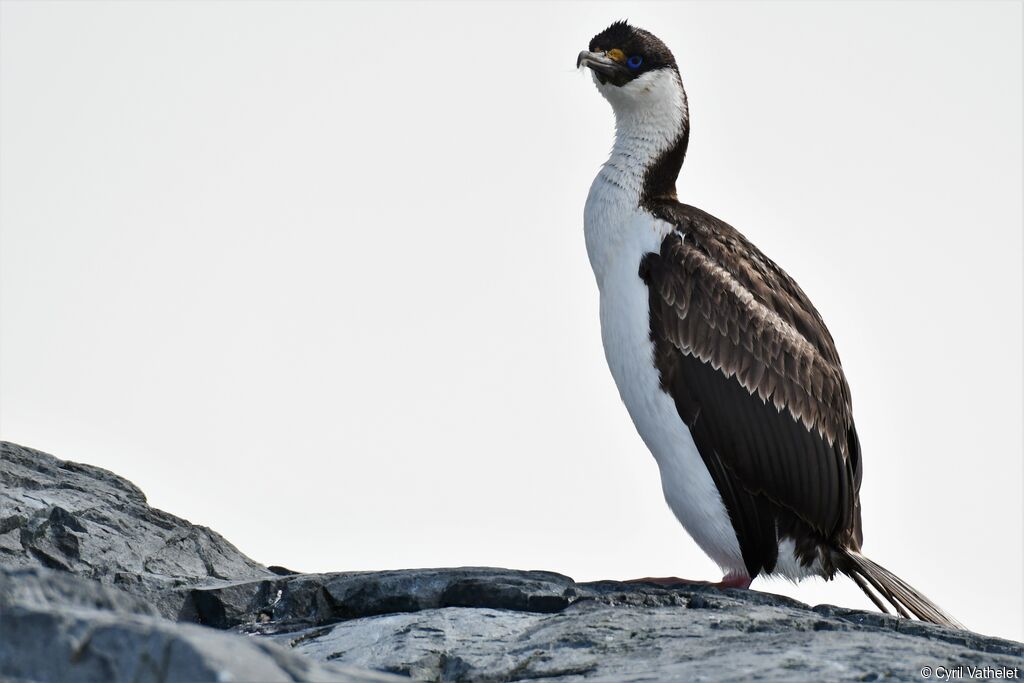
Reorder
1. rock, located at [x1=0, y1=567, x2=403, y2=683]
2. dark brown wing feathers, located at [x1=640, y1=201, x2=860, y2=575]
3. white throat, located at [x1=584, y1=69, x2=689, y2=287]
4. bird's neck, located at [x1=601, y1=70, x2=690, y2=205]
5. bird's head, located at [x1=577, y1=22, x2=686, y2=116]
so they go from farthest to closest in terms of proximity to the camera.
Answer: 1. bird's head, located at [x1=577, y1=22, x2=686, y2=116]
2. bird's neck, located at [x1=601, y1=70, x2=690, y2=205]
3. white throat, located at [x1=584, y1=69, x2=689, y2=287]
4. dark brown wing feathers, located at [x1=640, y1=201, x2=860, y2=575]
5. rock, located at [x1=0, y1=567, x2=403, y2=683]

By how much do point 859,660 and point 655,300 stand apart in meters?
3.80

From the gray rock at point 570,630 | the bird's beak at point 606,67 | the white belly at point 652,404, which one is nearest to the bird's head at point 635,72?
the bird's beak at point 606,67

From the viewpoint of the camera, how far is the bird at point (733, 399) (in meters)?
8.78

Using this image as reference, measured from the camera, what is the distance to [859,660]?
5.57 meters

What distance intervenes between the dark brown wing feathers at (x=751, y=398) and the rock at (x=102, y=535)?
10.3 feet

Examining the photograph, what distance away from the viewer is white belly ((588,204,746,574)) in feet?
28.9

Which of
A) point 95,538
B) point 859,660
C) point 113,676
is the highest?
point 95,538

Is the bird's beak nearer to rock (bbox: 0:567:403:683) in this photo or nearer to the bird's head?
the bird's head

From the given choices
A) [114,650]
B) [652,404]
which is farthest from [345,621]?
[114,650]

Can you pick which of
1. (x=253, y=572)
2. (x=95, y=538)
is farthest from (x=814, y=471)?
(x=95, y=538)

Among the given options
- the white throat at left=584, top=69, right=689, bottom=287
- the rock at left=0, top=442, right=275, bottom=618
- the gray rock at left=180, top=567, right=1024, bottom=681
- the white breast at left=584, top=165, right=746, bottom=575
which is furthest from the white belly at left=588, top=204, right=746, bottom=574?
the rock at left=0, top=442, right=275, bottom=618

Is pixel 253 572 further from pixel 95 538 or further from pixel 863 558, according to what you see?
pixel 863 558

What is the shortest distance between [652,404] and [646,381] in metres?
0.16

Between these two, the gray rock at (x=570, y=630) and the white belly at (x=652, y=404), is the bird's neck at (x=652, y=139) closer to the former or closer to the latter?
the white belly at (x=652, y=404)
